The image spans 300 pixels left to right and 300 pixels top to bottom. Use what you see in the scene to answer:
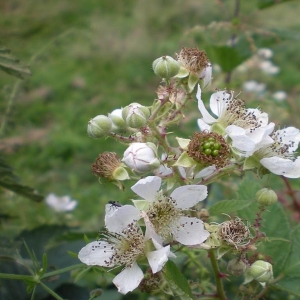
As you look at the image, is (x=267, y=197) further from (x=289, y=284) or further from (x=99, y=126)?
(x=99, y=126)

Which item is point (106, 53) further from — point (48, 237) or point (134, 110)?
point (134, 110)

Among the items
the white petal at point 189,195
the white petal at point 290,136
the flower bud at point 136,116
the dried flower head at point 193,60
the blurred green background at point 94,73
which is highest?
the dried flower head at point 193,60

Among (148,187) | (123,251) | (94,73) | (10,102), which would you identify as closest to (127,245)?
(123,251)

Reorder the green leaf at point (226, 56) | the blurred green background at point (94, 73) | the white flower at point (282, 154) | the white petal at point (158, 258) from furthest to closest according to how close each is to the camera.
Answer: the blurred green background at point (94, 73), the green leaf at point (226, 56), the white flower at point (282, 154), the white petal at point (158, 258)

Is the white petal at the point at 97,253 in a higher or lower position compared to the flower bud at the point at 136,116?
lower

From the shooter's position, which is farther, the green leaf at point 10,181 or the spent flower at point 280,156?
the green leaf at point 10,181

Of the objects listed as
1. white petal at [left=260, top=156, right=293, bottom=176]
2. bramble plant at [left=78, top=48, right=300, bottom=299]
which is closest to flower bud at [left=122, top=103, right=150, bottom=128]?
bramble plant at [left=78, top=48, right=300, bottom=299]

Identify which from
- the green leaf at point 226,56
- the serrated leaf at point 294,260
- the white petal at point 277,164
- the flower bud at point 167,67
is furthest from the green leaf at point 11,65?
the green leaf at point 226,56

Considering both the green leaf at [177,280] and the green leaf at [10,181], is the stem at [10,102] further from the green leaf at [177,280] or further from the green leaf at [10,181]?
the green leaf at [177,280]
